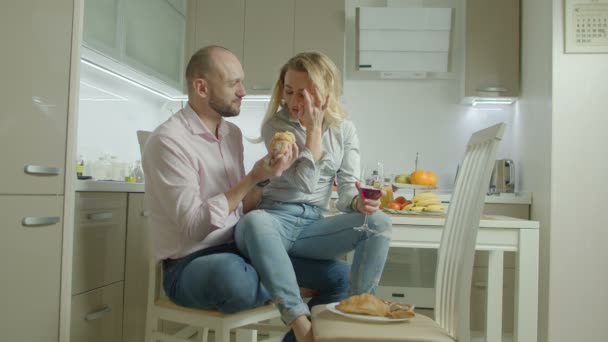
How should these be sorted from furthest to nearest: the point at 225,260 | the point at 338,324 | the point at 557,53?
1. the point at 557,53
2. the point at 225,260
3. the point at 338,324

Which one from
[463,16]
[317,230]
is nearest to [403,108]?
[463,16]

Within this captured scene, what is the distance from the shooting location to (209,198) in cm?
164

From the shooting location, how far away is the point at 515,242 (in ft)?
6.76

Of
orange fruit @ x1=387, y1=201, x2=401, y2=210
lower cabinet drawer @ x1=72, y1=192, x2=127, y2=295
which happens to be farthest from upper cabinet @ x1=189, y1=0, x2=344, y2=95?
lower cabinet drawer @ x1=72, y1=192, x2=127, y2=295

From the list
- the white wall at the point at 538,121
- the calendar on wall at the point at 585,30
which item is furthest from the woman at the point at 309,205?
the calendar on wall at the point at 585,30

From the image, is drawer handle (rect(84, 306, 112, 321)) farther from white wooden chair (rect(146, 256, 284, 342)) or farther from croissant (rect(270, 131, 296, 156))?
croissant (rect(270, 131, 296, 156))

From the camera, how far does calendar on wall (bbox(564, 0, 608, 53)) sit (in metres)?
3.04

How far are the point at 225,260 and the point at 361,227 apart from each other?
37cm

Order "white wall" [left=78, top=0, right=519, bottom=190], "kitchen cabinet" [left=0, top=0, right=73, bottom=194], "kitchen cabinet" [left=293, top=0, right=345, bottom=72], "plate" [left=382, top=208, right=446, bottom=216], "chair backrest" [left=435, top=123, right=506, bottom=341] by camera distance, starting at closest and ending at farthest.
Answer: "chair backrest" [left=435, top=123, right=506, bottom=341] < "kitchen cabinet" [left=0, top=0, right=73, bottom=194] < "plate" [left=382, top=208, right=446, bottom=216] < "kitchen cabinet" [left=293, top=0, right=345, bottom=72] < "white wall" [left=78, top=0, right=519, bottom=190]

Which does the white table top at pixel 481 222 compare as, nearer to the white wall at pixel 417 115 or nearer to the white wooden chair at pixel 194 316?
the white wooden chair at pixel 194 316

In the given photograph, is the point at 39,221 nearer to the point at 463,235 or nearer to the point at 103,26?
the point at 463,235

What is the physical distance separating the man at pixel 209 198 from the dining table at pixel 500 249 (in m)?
0.50

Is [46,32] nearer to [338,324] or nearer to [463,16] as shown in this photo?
[338,324]

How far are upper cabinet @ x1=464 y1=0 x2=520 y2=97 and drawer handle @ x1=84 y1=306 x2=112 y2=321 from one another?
2.59m
